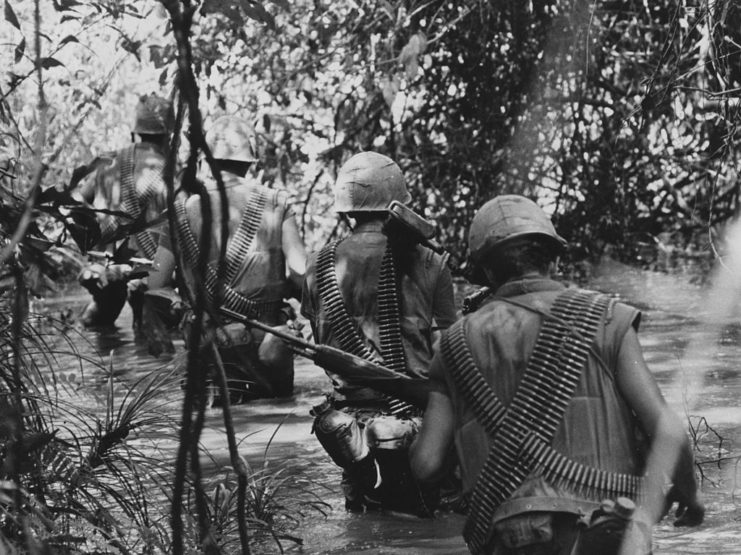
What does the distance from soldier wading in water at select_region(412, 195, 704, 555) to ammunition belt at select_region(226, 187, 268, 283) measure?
5.74m

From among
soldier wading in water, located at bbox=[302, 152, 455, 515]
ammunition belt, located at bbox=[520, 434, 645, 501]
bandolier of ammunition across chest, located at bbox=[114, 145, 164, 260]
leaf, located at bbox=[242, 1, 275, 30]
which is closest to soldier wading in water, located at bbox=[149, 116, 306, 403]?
bandolier of ammunition across chest, located at bbox=[114, 145, 164, 260]

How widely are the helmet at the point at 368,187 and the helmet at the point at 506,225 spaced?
2572 mm

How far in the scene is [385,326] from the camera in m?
7.12

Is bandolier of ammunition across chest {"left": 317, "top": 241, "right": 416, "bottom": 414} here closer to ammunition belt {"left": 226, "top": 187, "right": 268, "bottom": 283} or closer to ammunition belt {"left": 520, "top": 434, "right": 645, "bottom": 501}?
ammunition belt {"left": 520, "top": 434, "right": 645, "bottom": 501}

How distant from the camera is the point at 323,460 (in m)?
8.41

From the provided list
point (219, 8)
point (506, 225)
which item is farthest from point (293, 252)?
point (506, 225)

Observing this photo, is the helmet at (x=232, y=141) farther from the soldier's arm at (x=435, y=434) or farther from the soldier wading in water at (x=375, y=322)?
the soldier's arm at (x=435, y=434)

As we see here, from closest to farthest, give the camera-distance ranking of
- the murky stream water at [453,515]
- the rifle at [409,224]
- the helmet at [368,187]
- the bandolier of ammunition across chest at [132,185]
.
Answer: the murky stream water at [453,515] < the rifle at [409,224] < the helmet at [368,187] < the bandolier of ammunition across chest at [132,185]

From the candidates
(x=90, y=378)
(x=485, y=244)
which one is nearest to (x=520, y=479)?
(x=485, y=244)

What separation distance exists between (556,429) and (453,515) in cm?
287

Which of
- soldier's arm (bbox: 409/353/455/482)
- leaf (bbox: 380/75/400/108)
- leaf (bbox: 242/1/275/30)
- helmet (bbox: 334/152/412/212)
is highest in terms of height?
leaf (bbox: 242/1/275/30)

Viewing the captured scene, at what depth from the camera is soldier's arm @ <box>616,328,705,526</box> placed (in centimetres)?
427

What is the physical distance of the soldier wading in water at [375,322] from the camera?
7016 mm

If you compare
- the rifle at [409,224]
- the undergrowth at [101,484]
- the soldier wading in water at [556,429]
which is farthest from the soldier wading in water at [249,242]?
the soldier wading in water at [556,429]
